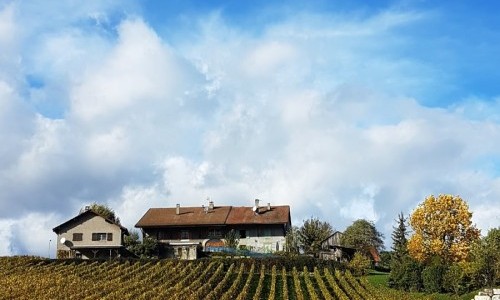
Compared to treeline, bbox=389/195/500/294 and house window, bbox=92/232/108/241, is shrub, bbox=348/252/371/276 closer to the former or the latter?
treeline, bbox=389/195/500/294

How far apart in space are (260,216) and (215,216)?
511cm

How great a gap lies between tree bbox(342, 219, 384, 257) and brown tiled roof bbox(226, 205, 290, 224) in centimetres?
2188

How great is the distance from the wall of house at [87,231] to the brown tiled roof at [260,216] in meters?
12.4

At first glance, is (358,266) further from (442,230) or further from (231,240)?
(231,240)

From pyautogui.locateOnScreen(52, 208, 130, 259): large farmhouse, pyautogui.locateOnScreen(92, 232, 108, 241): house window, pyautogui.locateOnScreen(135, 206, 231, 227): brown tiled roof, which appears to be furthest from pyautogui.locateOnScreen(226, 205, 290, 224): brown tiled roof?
pyautogui.locateOnScreen(92, 232, 108, 241): house window

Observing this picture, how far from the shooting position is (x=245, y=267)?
55188 mm

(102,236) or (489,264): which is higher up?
(102,236)

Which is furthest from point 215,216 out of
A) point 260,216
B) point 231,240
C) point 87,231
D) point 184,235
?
point 87,231

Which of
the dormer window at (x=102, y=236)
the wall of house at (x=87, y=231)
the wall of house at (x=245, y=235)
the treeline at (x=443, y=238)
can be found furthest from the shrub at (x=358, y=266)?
the dormer window at (x=102, y=236)

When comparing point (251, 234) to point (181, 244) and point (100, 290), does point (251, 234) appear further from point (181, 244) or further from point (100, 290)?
point (100, 290)

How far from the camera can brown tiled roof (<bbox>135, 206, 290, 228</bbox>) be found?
3012 inches

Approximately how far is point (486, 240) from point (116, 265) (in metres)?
32.9

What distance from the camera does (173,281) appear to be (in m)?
45.6

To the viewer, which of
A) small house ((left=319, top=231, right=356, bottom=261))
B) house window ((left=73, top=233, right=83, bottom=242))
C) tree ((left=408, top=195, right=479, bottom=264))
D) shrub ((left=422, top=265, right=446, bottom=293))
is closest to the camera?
shrub ((left=422, top=265, right=446, bottom=293))
